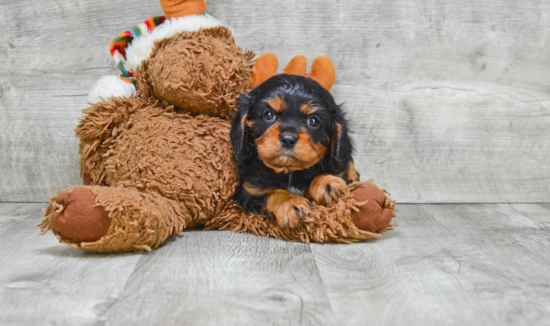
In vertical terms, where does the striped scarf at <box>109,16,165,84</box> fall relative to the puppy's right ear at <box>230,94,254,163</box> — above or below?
above

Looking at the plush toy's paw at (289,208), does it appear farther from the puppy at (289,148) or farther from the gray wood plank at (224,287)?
the gray wood plank at (224,287)

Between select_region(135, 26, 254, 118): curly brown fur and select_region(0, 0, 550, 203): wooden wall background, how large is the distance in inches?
23.4

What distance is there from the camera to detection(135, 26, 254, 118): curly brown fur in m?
2.23

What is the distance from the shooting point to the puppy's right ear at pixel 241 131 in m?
2.17

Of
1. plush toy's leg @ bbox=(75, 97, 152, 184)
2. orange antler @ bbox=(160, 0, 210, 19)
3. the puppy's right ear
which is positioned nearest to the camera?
the puppy's right ear

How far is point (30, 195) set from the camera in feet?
9.86

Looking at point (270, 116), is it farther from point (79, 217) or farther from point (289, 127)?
point (79, 217)

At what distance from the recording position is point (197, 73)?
223 centimetres

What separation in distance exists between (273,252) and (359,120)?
1.38 metres

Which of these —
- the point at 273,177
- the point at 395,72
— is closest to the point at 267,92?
the point at 273,177

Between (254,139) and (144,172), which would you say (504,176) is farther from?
(144,172)

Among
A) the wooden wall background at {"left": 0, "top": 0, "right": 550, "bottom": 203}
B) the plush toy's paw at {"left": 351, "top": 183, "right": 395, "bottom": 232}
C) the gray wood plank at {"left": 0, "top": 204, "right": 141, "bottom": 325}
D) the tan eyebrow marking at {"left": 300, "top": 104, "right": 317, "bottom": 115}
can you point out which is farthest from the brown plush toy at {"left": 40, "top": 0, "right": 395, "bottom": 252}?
the wooden wall background at {"left": 0, "top": 0, "right": 550, "bottom": 203}

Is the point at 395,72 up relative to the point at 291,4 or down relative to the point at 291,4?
down

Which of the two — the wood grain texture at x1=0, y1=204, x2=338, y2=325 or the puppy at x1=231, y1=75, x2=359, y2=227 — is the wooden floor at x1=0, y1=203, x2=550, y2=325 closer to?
the wood grain texture at x1=0, y1=204, x2=338, y2=325
